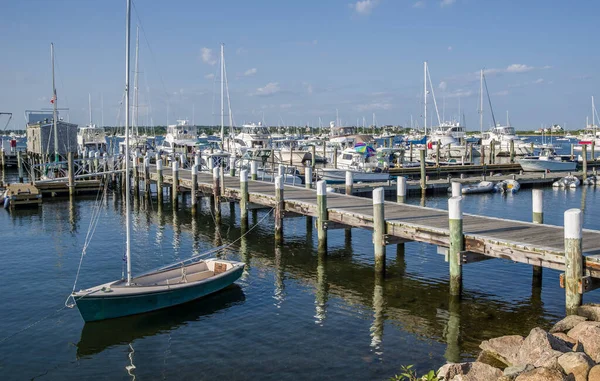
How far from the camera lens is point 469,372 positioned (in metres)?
10.1

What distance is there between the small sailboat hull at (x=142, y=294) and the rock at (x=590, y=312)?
9.42m

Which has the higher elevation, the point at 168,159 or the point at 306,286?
the point at 168,159

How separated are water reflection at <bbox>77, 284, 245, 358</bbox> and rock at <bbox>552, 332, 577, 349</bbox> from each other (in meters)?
8.63

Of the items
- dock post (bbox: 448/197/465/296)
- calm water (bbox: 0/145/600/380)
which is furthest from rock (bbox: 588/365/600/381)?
dock post (bbox: 448/197/465/296)

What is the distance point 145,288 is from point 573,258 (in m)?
10.5

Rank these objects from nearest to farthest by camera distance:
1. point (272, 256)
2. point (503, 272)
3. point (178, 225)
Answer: point (503, 272) < point (272, 256) < point (178, 225)

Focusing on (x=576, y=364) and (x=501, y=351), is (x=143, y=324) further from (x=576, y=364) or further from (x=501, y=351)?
(x=576, y=364)

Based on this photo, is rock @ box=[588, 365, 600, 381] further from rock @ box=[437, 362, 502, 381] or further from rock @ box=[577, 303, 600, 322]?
rock @ box=[577, 303, 600, 322]

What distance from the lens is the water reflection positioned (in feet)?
46.2

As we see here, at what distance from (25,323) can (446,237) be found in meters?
11.4

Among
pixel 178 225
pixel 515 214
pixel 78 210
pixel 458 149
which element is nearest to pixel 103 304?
pixel 178 225

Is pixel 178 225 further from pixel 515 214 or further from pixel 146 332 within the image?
pixel 515 214

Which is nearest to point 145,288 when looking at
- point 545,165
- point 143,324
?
point 143,324

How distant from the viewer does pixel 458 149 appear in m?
73.5
